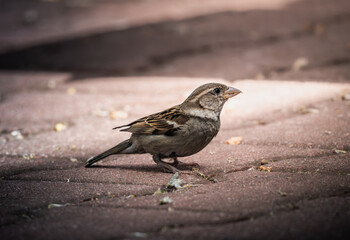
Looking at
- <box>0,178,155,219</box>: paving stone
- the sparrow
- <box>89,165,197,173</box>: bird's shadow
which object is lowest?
<box>0,178,155,219</box>: paving stone

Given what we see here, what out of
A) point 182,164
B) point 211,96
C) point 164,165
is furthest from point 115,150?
point 211,96

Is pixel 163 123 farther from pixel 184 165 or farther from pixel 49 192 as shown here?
pixel 49 192

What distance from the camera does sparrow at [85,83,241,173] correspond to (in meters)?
4.03

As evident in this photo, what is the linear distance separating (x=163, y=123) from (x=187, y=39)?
15.6ft

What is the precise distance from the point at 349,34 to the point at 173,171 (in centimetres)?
543

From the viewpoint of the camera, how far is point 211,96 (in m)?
4.26

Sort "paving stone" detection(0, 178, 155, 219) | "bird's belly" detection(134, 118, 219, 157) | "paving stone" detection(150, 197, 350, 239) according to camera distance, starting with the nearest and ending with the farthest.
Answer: "paving stone" detection(150, 197, 350, 239)
"paving stone" detection(0, 178, 155, 219)
"bird's belly" detection(134, 118, 219, 157)

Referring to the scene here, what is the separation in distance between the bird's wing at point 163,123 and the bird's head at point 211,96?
0.16m

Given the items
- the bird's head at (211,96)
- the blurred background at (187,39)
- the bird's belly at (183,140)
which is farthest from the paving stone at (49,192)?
the blurred background at (187,39)

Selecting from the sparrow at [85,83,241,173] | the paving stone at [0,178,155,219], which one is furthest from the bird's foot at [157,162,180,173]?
the paving stone at [0,178,155,219]

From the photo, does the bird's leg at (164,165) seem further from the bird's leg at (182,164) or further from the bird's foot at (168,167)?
the bird's leg at (182,164)

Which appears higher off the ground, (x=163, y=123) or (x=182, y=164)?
(x=163, y=123)

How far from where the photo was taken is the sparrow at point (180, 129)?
4.03 meters

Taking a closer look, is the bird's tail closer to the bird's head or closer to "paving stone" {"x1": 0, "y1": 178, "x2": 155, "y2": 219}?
"paving stone" {"x1": 0, "y1": 178, "x2": 155, "y2": 219}
